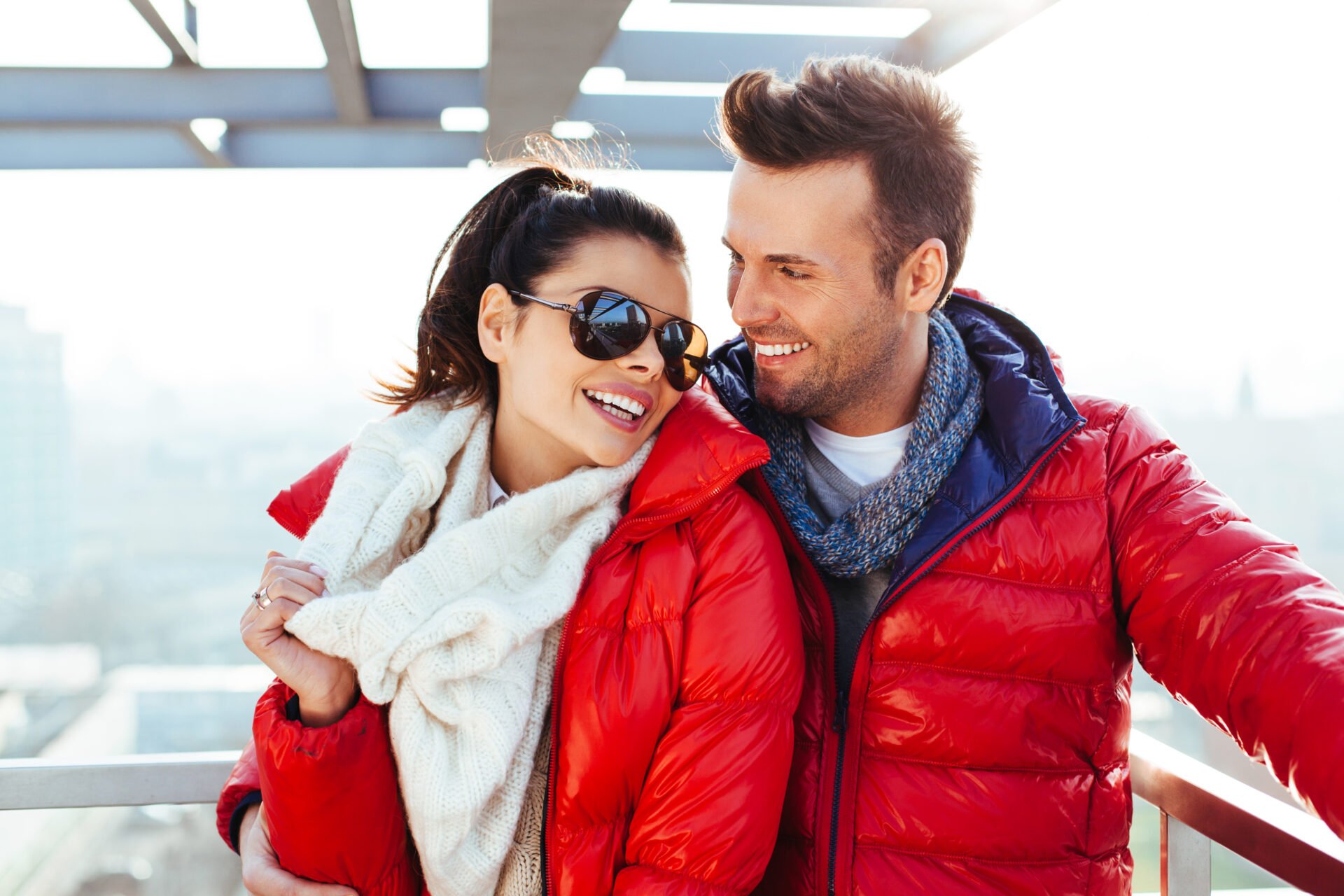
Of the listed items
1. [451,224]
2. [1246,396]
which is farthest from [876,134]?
[1246,396]

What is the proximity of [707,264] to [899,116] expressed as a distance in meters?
0.53

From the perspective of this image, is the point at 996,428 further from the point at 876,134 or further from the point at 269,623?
the point at 269,623

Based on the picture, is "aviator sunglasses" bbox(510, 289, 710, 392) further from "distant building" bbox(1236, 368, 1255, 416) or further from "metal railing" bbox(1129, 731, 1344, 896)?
"distant building" bbox(1236, 368, 1255, 416)

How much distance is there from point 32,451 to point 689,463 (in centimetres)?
940

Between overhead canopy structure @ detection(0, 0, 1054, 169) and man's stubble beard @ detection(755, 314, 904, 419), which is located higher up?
overhead canopy structure @ detection(0, 0, 1054, 169)

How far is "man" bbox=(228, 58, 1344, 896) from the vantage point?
4.72 ft

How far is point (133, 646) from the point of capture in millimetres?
14594

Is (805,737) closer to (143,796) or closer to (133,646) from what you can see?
(143,796)

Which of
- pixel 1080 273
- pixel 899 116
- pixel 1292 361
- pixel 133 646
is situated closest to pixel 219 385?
pixel 133 646

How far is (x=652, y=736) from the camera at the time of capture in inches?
54.0

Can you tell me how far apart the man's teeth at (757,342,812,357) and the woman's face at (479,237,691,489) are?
0.80ft

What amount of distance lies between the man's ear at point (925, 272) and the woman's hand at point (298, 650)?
1330mm

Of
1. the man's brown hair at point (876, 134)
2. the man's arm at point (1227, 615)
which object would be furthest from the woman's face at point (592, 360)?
the man's arm at point (1227, 615)

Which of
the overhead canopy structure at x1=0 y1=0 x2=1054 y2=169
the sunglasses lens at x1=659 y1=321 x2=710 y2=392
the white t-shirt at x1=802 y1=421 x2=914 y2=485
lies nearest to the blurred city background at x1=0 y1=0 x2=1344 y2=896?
the overhead canopy structure at x1=0 y1=0 x2=1054 y2=169
